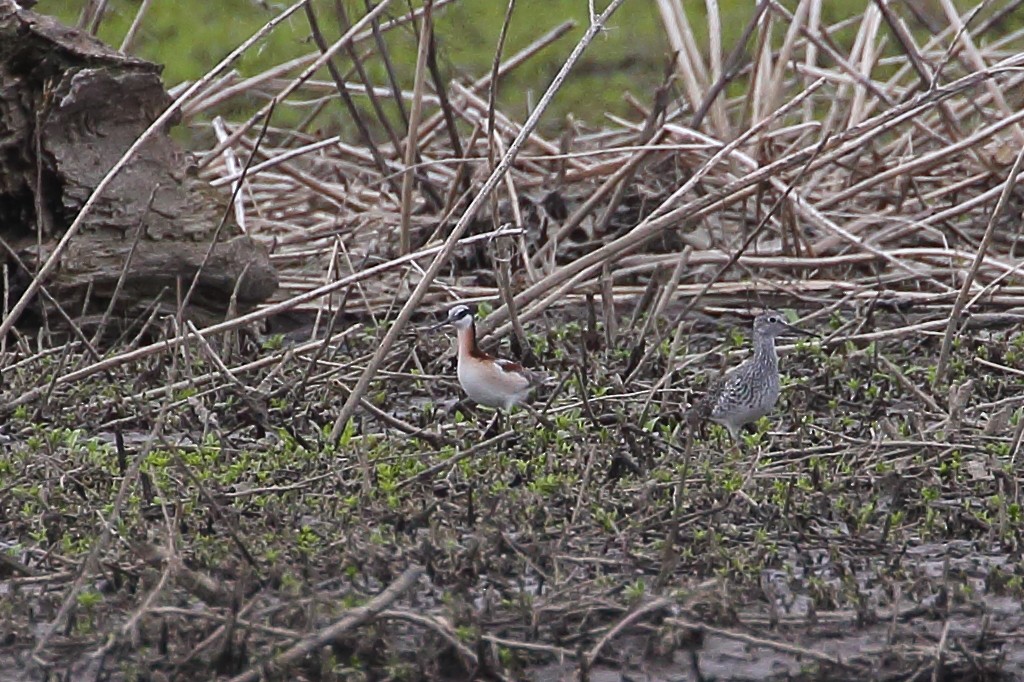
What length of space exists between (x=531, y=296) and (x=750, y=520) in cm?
167

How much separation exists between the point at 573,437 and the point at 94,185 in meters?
2.59

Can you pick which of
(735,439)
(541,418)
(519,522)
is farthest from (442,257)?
(735,439)

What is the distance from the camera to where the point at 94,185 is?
6.92m

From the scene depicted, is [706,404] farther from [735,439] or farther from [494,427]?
[494,427]

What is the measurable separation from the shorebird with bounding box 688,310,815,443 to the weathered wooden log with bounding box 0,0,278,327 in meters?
2.06

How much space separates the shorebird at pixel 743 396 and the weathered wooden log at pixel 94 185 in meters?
2.06

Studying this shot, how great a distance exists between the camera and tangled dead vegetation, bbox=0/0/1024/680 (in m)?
3.84

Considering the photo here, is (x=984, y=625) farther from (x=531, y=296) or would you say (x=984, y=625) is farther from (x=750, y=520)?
(x=531, y=296)

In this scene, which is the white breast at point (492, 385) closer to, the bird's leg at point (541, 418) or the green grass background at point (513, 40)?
the bird's leg at point (541, 418)

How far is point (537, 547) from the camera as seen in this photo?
4.34 meters

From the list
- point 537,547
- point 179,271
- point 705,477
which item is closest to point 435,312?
point 179,271

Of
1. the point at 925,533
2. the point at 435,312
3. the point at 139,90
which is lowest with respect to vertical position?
the point at 435,312

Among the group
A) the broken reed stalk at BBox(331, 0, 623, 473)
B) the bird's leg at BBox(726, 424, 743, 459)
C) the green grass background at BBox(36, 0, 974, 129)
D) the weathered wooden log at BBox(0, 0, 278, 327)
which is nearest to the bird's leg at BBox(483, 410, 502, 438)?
the broken reed stalk at BBox(331, 0, 623, 473)

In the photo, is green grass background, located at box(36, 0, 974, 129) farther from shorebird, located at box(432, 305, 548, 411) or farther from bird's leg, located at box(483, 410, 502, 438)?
bird's leg, located at box(483, 410, 502, 438)
